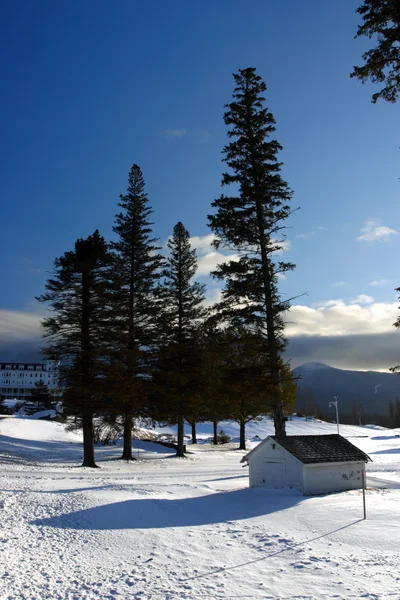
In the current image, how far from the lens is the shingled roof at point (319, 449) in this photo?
19269mm

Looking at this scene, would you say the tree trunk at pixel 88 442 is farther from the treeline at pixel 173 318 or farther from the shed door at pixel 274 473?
the shed door at pixel 274 473

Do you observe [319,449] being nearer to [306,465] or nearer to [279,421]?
[306,465]

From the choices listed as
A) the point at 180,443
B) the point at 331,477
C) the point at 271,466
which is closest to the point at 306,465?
the point at 331,477

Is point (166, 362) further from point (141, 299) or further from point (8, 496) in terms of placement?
point (8, 496)

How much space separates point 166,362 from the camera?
35.2 metres

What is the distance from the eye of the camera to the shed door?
19.6 m

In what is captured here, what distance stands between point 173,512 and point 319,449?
26.0ft

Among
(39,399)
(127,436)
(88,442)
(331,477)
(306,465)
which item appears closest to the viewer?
(306,465)

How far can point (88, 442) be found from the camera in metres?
26.8

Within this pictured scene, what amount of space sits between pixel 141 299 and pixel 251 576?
25114mm

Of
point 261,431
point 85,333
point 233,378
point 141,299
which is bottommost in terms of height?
point 261,431

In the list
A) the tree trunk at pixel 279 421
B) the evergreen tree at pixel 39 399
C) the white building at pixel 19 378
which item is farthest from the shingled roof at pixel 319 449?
the white building at pixel 19 378

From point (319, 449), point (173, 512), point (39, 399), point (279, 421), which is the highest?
point (279, 421)

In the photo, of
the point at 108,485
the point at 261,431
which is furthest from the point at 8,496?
the point at 261,431
